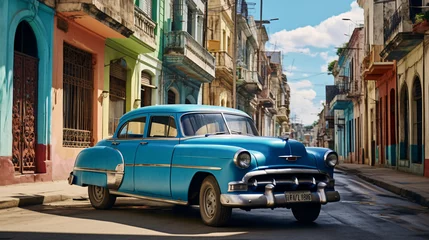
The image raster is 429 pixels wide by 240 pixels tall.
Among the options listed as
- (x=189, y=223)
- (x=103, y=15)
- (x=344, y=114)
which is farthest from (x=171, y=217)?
(x=344, y=114)

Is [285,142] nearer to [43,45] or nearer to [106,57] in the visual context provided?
[43,45]

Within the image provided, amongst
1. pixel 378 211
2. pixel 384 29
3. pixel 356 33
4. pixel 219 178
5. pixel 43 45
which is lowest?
pixel 378 211

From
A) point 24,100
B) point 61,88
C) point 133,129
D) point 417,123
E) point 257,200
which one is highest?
point 61,88

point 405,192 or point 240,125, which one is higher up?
point 240,125

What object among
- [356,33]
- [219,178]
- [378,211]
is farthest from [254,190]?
[356,33]

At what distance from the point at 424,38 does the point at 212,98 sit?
15.0 meters

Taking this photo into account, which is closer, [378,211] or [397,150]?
[378,211]

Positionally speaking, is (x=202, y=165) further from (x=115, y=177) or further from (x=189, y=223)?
(x=115, y=177)

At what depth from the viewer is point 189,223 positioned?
820cm

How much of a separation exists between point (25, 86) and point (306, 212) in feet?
27.2

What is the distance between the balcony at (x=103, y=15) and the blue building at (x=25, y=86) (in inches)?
20.0

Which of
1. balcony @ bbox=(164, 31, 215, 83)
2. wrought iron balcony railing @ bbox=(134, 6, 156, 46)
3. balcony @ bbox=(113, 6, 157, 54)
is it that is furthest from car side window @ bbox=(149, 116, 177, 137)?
balcony @ bbox=(164, 31, 215, 83)

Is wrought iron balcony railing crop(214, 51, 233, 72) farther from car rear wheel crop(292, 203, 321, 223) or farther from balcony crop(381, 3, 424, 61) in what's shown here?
car rear wheel crop(292, 203, 321, 223)

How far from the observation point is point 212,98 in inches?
1339
